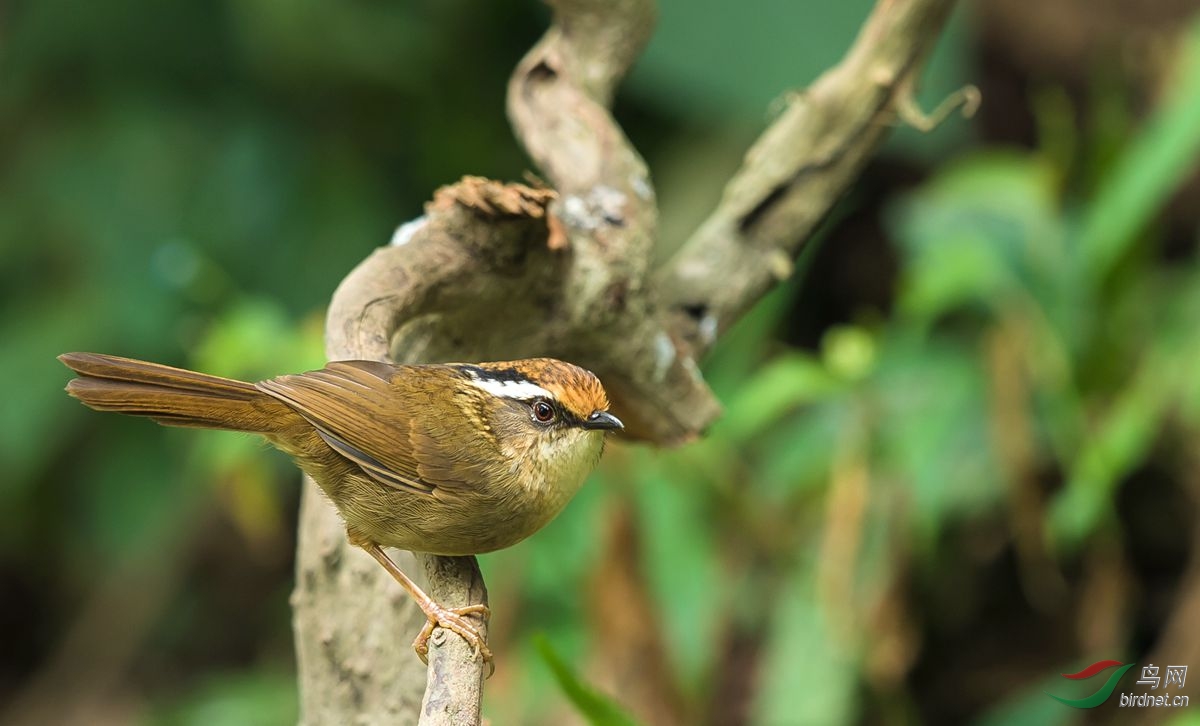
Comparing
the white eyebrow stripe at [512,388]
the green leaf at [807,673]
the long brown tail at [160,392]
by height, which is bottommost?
the green leaf at [807,673]

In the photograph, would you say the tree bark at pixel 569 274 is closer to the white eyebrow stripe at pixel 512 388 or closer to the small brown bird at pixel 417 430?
the small brown bird at pixel 417 430

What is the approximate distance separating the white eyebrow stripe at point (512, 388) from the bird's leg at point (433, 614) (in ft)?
1.20

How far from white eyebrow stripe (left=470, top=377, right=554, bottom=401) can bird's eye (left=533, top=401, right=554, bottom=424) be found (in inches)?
0.9

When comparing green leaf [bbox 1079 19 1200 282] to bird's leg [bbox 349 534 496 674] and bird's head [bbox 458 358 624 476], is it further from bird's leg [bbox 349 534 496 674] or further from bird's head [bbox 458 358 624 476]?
bird's leg [bbox 349 534 496 674]

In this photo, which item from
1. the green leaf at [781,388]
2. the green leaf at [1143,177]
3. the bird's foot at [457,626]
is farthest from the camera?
the green leaf at [1143,177]

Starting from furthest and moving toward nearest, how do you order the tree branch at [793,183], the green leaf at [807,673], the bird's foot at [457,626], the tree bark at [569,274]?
1. the green leaf at [807,673]
2. the tree branch at [793,183]
3. the tree bark at [569,274]
4. the bird's foot at [457,626]

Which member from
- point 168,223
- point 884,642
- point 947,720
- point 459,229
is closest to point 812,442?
point 884,642

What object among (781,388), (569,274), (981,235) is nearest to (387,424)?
(569,274)

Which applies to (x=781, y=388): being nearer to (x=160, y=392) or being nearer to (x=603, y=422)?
(x=603, y=422)

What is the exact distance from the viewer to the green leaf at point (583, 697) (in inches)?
96.7

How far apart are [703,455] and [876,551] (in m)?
0.64

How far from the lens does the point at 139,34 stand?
4938mm

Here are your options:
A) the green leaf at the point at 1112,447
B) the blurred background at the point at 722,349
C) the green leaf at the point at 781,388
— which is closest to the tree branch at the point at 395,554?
the blurred background at the point at 722,349

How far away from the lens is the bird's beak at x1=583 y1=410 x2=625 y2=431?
239 centimetres
